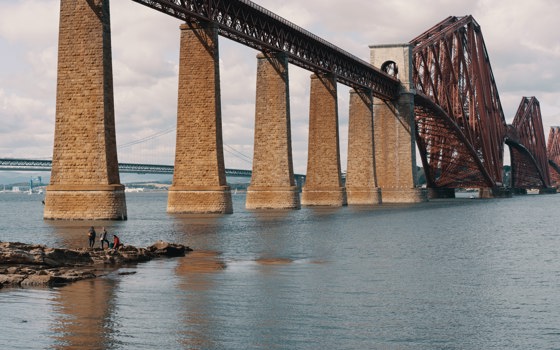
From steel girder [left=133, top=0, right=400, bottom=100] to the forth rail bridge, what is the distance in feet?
0.48

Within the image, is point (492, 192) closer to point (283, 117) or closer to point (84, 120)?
point (283, 117)

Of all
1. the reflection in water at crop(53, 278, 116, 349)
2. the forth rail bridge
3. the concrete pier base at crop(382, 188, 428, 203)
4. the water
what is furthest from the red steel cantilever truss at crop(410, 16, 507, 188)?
the reflection in water at crop(53, 278, 116, 349)

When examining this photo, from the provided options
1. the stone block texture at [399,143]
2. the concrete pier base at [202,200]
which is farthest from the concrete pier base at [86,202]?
the stone block texture at [399,143]

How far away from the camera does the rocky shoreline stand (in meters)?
25.0

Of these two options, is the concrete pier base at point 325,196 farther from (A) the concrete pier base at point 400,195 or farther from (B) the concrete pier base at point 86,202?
(B) the concrete pier base at point 86,202

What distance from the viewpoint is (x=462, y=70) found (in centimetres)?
14038

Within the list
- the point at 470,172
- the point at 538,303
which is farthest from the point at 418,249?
the point at 470,172

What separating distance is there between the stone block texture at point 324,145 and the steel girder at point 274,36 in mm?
2083

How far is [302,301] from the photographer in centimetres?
2305

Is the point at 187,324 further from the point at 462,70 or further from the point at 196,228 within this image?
the point at 462,70

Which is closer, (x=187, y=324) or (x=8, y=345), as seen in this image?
(x=8, y=345)

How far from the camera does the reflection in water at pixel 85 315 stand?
17.7 metres

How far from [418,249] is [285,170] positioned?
36.4 m

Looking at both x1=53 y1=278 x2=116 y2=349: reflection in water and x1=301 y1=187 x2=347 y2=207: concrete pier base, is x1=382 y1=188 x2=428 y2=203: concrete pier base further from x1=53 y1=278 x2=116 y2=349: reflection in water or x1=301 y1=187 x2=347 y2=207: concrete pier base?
x1=53 y1=278 x2=116 y2=349: reflection in water
